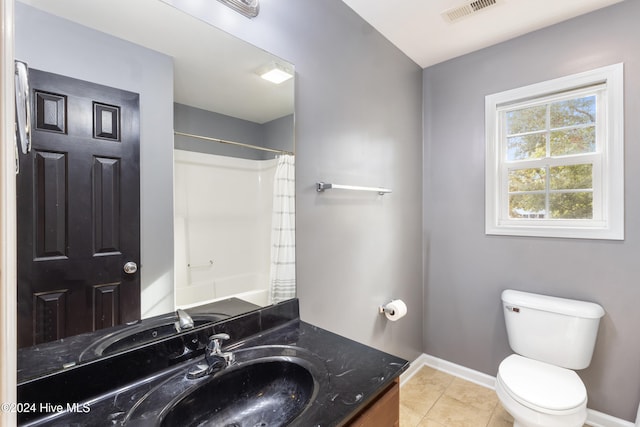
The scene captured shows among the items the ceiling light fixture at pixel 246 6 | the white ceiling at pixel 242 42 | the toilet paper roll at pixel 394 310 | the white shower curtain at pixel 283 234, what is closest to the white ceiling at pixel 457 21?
the white ceiling at pixel 242 42

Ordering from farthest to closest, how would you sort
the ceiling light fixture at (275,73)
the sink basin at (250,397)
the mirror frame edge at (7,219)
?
1. the ceiling light fixture at (275,73)
2. the sink basin at (250,397)
3. the mirror frame edge at (7,219)

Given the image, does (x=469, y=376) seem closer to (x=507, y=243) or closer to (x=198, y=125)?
(x=507, y=243)

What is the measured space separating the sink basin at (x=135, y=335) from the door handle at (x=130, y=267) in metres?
0.17

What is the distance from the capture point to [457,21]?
1.85 m

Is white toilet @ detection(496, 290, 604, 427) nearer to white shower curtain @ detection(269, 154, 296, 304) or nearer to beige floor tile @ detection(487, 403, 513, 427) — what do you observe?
beige floor tile @ detection(487, 403, 513, 427)

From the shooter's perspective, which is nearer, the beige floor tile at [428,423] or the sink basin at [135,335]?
the sink basin at [135,335]

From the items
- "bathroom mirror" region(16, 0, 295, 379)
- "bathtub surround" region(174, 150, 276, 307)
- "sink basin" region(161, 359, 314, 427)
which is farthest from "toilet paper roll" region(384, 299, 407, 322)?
"sink basin" region(161, 359, 314, 427)

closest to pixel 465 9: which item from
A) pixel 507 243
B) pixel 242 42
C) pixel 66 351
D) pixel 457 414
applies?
pixel 242 42

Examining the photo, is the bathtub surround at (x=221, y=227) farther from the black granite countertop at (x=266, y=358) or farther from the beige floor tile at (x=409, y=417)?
the beige floor tile at (x=409, y=417)

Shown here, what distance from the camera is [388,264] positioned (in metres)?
2.09

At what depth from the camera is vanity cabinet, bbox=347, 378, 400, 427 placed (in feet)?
2.66

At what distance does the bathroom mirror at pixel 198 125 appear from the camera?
85 centimetres

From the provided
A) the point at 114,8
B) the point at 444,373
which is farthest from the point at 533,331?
the point at 114,8

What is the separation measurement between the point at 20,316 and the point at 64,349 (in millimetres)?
147
